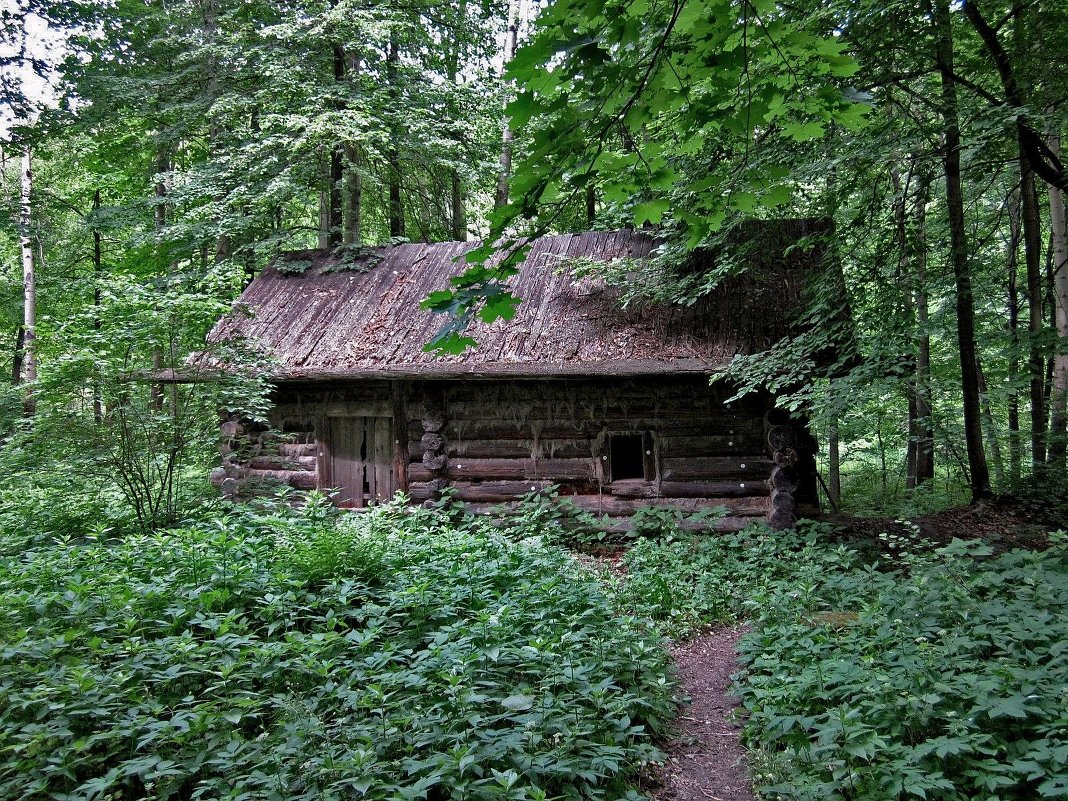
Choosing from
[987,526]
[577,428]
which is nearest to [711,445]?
[577,428]

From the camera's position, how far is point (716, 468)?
30.9 ft

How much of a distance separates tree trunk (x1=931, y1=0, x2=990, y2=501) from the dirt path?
5107mm

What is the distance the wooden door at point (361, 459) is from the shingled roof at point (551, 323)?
4.59 ft

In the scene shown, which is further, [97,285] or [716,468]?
[716,468]

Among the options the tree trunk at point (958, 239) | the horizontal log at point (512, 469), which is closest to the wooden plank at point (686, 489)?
the horizontal log at point (512, 469)

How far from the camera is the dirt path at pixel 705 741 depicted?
3.60 meters

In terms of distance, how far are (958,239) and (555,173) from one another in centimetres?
707

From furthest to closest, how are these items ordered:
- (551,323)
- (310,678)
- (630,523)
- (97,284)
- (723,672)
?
(551,323) < (630,523) < (97,284) < (723,672) < (310,678)

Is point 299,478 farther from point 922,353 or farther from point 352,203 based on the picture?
point 922,353

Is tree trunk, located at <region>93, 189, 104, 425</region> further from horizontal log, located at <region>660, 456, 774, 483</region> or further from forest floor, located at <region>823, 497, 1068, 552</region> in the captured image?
forest floor, located at <region>823, 497, 1068, 552</region>

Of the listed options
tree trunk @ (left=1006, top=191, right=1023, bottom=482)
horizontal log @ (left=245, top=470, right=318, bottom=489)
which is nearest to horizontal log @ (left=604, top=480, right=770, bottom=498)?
tree trunk @ (left=1006, top=191, right=1023, bottom=482)

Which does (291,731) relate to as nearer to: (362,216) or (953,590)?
(953,590)

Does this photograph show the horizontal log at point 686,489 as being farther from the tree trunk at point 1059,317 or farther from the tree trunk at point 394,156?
the tree trunk at point 394,156

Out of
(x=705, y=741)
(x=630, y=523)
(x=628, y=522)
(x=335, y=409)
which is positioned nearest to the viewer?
(x=705, y=741)
